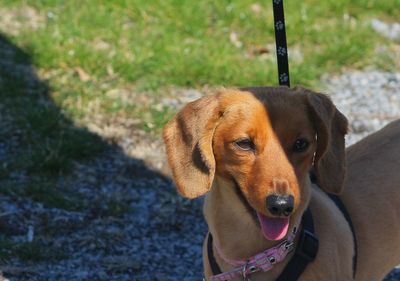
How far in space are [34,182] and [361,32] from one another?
3464 millimetres

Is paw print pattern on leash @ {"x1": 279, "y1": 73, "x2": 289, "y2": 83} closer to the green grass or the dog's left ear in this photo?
the dog's left ear

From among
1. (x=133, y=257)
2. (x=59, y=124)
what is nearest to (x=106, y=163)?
(x=59, y=124)

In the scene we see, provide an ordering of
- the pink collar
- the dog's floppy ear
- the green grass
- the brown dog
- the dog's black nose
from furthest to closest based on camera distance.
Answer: the green grass
the pink collar
the dog's floppy ear
the brown dog
the dog's black nose

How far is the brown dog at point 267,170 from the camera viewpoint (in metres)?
3.46

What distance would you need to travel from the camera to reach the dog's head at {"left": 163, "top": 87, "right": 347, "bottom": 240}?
11.2ft

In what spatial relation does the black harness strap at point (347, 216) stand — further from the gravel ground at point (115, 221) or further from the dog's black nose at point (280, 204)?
the gravel ground at point (115, 221)

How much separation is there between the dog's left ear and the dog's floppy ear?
0.40 metres

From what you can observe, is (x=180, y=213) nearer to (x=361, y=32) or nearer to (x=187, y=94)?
(x=187, y=94)

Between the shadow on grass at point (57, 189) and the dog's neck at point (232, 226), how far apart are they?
1.37m

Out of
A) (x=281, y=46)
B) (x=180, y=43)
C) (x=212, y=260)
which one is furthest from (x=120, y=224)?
(x=180, y=43)

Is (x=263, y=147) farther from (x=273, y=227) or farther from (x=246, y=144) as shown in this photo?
(x=273, y=227)

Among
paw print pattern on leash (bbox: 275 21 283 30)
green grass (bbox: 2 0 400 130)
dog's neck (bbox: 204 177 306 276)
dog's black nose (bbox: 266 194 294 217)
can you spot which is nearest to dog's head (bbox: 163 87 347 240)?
dog's black nose (bbox: 266 194 294 217)

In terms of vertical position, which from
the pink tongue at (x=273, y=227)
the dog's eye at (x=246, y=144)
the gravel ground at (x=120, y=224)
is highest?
the dog's eye at (x=246, y=144)

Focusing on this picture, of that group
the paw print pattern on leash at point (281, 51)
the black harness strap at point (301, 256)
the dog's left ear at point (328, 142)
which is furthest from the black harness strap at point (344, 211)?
the paw print pattern on leash at point (281, 51)
